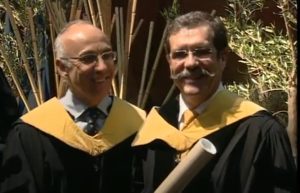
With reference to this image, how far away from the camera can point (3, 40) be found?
6.06 m

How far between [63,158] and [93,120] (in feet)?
0.74

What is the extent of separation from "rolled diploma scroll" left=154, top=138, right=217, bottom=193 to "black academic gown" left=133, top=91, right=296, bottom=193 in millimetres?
205

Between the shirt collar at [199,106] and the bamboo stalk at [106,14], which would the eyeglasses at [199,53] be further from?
the bamboo stalk at [106,14]

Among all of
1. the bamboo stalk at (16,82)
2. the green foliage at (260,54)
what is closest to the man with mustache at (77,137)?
the green foliage at (260,54)

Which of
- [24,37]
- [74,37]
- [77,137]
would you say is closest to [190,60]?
[74,37]

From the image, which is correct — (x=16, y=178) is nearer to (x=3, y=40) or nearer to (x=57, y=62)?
(x=57, y=62)

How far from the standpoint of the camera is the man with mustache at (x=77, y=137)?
366cm

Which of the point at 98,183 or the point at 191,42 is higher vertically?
the point at 191,42

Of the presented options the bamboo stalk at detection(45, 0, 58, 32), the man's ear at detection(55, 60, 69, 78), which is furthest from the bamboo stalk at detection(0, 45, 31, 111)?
the man's ear at detection(55, 60, 69, 78)

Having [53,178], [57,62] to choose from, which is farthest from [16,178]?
[57,62]

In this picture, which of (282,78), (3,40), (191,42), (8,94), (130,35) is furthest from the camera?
(3,40)

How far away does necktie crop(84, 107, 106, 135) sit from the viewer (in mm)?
3799

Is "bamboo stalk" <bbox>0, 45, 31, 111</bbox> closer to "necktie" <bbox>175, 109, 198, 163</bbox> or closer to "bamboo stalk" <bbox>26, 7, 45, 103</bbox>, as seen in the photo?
"bamboo stalk" <bbox>26, 7, 45, 103</bbox>

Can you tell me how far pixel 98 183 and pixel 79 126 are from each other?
0.90 feet
